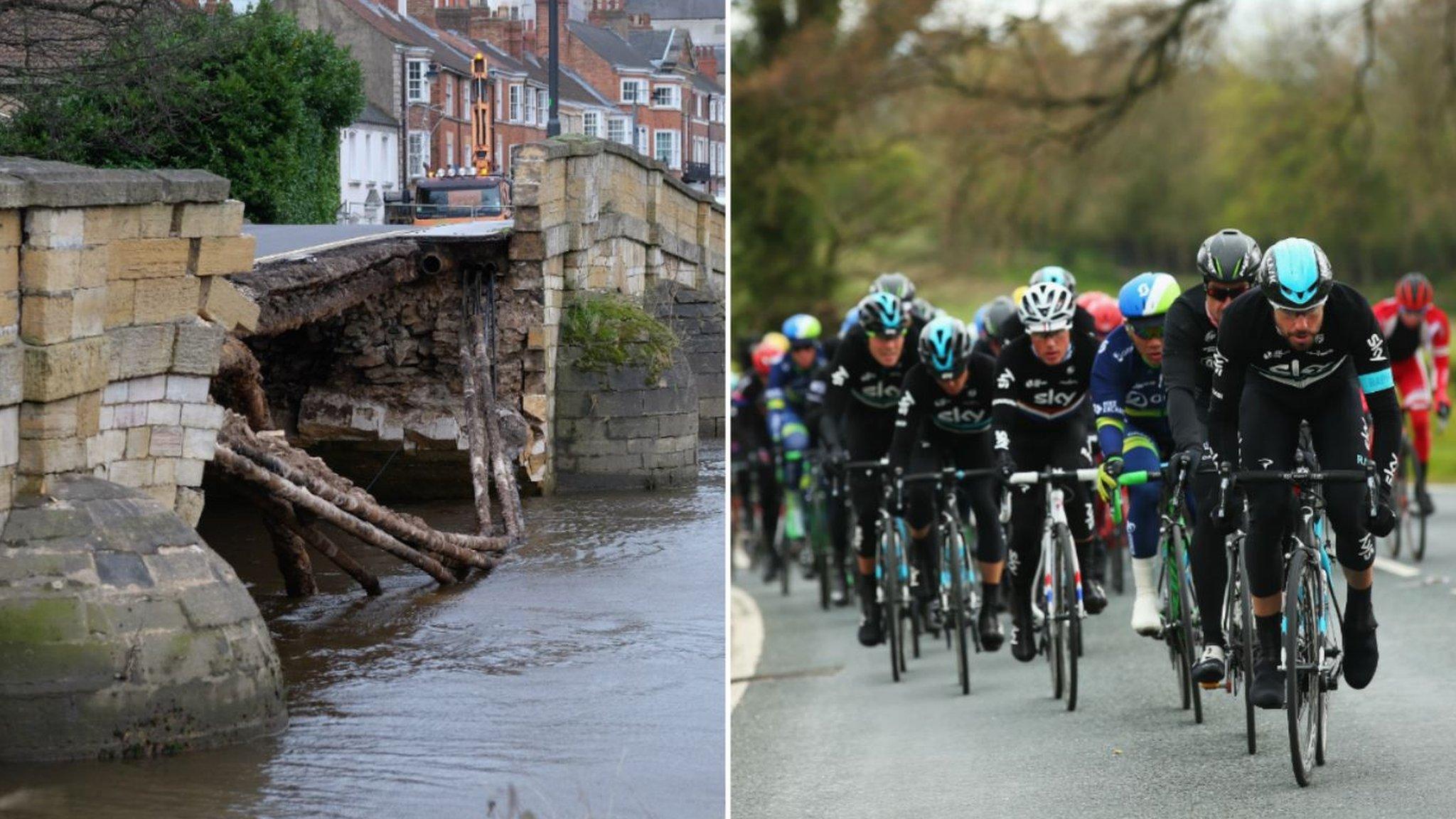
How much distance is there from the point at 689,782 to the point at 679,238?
241 cm

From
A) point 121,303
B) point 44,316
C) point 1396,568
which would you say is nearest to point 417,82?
point 44,316

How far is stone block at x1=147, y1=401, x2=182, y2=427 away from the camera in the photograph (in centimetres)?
1476

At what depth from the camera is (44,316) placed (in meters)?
13.3

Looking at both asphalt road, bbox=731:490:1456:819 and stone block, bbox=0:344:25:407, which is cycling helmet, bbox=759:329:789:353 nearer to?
asphalt road, bbox=731:490:1456:819

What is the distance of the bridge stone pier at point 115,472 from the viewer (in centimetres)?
1232

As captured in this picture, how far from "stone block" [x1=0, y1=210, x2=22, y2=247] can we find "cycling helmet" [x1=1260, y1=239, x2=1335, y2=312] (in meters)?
7.46

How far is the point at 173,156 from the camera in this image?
1705 centimetres

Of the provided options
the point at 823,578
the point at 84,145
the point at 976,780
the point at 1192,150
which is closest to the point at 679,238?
the point at 976,780

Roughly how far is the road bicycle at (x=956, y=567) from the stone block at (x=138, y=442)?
16.1 feet

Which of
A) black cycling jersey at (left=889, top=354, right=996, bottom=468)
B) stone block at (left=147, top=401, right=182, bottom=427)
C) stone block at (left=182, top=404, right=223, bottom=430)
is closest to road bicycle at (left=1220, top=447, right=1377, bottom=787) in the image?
black cycling jersey at (left=889, top=354, right=996, bottom=468)

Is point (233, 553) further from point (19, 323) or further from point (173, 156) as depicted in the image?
point (19, 323)

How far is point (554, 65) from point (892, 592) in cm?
480

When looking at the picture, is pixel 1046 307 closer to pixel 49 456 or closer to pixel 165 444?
pixel 49 456

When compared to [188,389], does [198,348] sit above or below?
above
